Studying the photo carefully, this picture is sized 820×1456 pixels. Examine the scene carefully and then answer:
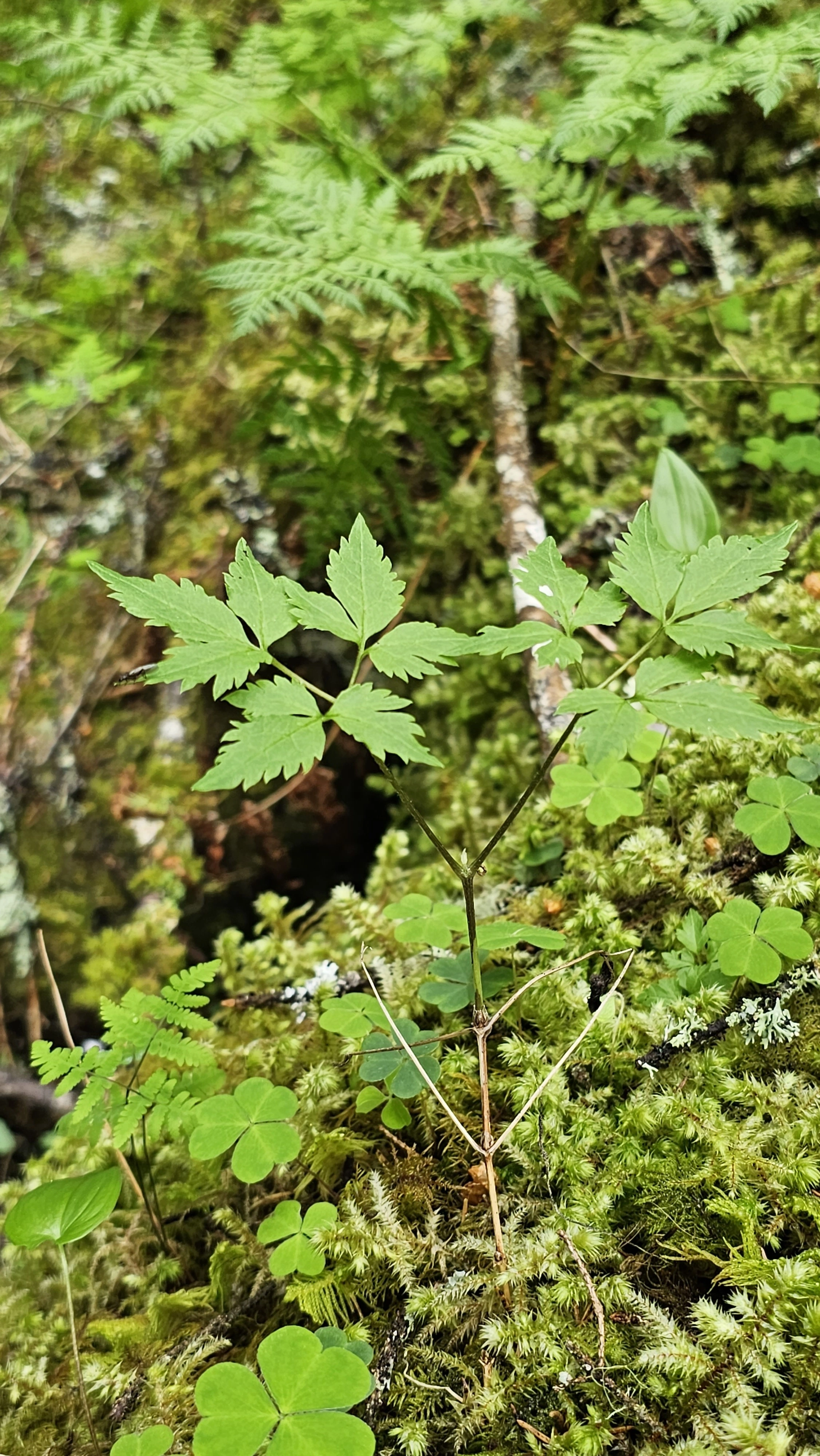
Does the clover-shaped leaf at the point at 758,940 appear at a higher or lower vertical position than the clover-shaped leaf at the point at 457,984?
higher

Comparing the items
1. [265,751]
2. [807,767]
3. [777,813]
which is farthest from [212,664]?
[807,767]

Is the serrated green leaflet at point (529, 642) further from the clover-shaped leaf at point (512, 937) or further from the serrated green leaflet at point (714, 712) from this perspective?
the clover-shaped leaf at point (512, 937)

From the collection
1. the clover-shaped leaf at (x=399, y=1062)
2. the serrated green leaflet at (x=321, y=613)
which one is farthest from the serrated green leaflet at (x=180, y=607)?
the clover-shaped leaf at (x=399, y=1062)

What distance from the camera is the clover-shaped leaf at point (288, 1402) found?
3.77 feet

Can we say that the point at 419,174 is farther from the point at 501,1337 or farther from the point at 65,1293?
the point at 65,1293

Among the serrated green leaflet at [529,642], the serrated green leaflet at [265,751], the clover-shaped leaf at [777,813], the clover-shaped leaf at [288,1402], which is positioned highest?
the serrated green leaflet at [529,642]

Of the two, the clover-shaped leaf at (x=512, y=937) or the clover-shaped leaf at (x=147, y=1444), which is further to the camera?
the clover-shaped leaf at (x=512, y=937)

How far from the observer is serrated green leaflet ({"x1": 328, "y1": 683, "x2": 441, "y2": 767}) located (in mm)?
1185

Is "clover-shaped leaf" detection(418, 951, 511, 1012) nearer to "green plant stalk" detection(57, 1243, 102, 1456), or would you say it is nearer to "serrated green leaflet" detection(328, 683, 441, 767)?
"serrated green leaflet" detection(328, 683, 441, 767)

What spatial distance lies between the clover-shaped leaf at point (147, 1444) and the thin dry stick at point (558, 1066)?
70 centimetres

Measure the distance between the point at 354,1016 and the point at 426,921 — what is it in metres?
0.28

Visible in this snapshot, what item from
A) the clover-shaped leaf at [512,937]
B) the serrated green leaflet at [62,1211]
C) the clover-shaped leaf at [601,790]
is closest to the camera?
the serrated green leaflet at [62,1211]

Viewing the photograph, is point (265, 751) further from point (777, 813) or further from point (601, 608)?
point (777, 813)

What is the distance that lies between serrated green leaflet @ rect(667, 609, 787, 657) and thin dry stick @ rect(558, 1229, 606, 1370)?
3.41ft
